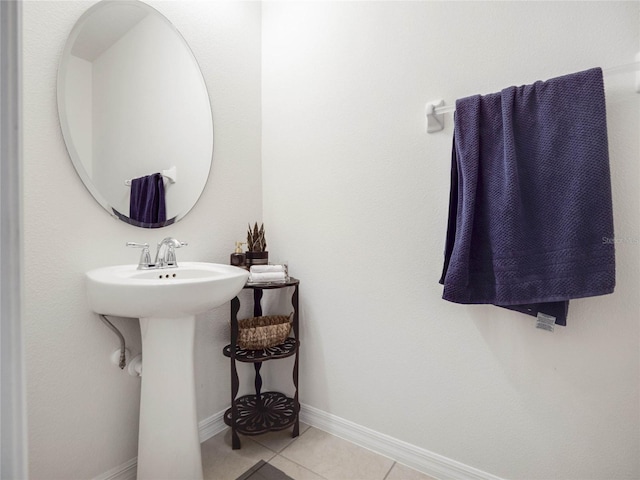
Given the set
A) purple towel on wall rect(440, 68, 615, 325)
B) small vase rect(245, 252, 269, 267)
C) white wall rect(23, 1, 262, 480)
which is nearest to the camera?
purple towel on wall rect(440, 68, 615, 325)

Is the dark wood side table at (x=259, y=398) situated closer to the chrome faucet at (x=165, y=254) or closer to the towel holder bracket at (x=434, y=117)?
the chrome faucet at (x=165, y=254)

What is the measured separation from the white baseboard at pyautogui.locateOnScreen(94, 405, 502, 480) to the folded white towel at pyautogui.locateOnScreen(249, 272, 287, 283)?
0.68m

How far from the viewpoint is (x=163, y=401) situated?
1.09 m

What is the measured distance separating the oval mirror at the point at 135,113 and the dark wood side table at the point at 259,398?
0.56 metres

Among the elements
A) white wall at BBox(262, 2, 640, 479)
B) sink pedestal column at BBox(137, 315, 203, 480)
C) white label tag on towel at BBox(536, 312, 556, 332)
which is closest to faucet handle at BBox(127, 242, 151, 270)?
sink pedestal column at BBox(137, 315, 203, 480)

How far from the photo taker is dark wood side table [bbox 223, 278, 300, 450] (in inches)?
53.7

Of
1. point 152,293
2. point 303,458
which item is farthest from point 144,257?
Answer: point 303,458

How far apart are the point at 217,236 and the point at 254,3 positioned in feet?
4.21

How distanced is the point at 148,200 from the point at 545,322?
4.90ft

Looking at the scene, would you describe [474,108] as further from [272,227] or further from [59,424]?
[59,424]

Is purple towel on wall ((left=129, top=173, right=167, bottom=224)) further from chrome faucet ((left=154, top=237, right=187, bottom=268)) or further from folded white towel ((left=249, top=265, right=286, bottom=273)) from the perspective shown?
folded white towel ((left=249, top=265, right=286, bottom=273))

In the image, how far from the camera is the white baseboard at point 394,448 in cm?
120

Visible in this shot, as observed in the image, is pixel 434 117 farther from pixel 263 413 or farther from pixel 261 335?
pixel 263 413

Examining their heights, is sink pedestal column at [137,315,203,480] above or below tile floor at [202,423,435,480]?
above
